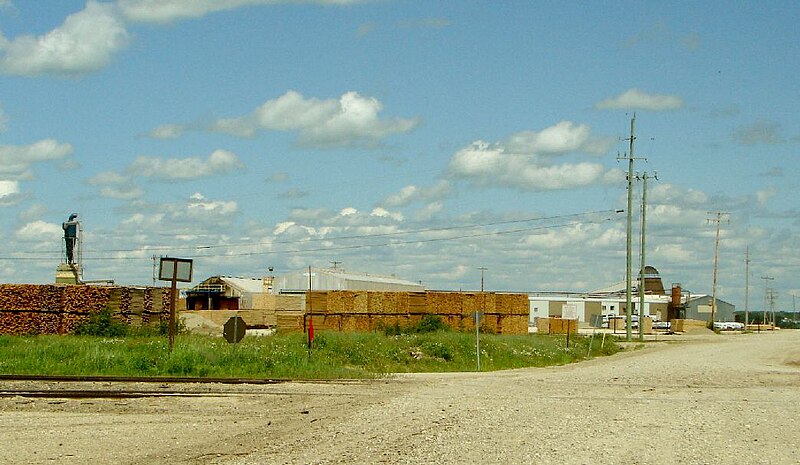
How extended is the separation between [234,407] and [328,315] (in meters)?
34.9

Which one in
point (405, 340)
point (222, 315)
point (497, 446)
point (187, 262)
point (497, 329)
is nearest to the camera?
point (497, 446)

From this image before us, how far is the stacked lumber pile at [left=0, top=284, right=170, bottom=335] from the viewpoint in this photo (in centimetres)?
5203

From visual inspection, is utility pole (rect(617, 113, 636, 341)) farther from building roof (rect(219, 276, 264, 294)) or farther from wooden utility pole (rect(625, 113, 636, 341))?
building roof (rect(219, 276, 264, 294))

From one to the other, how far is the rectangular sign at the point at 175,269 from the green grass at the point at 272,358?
2247 mm

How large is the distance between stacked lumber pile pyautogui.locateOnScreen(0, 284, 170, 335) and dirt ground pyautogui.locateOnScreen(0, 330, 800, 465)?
96.1 ft

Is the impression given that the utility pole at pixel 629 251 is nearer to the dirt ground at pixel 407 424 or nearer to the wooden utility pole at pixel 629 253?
the wooden utility pole at pixel 629 253

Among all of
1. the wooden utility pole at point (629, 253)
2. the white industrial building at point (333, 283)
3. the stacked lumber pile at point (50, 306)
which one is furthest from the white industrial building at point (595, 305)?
the stacked lumber pile at point (50, 306)

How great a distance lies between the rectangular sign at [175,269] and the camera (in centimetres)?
2867

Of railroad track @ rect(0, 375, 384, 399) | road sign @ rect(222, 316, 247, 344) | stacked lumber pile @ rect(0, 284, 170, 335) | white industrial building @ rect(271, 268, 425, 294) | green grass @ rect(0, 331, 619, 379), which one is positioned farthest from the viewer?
white industrial building @ rect(271, 268, 425, 294)

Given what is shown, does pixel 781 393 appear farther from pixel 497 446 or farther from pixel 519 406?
pixel 497 446

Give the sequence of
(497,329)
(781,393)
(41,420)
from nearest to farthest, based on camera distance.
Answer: (41,420)
(781,393)
(497,329)

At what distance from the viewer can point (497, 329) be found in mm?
59531

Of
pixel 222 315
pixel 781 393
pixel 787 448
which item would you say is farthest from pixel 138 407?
pixel 222 315

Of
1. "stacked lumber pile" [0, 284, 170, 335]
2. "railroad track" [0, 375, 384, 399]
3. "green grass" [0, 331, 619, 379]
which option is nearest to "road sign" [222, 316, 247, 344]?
"green grass" [0, 331, 619, 379]
